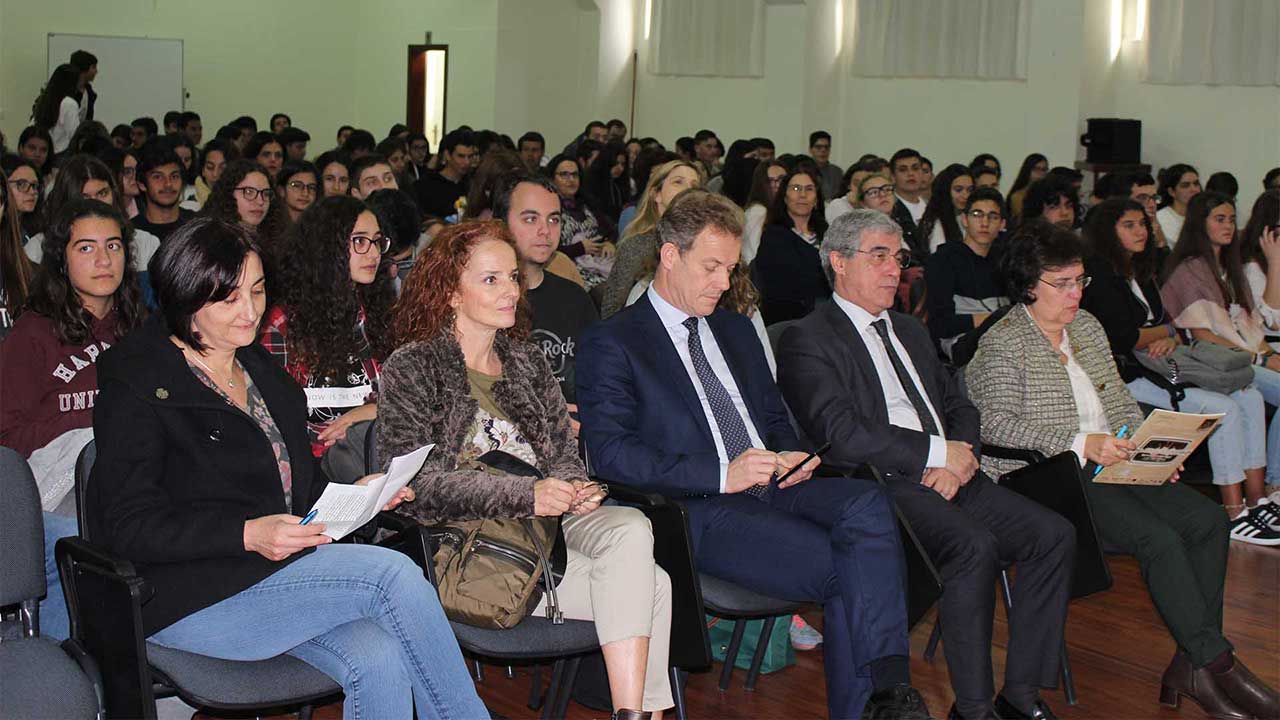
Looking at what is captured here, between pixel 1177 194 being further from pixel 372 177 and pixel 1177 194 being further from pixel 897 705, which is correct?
pixel 897 705

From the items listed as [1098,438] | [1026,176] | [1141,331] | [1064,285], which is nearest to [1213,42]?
[1026,176]

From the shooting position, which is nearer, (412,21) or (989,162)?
(989,162)

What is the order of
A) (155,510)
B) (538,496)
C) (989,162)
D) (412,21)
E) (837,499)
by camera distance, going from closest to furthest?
1. (155,510)
2. (538,496)
3. (837,499)
4. (989,162)
5. (412,21)

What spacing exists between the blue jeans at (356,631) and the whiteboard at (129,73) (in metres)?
13.1

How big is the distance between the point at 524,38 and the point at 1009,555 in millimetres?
12588

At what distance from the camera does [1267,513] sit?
5.20 meters

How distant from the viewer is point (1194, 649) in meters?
3.46

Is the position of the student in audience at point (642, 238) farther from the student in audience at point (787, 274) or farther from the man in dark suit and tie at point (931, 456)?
the student in audience at point (787, 274)

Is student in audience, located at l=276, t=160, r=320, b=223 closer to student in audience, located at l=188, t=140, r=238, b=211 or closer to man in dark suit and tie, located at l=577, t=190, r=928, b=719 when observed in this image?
student in audience, located at l=188, t=140, r=238, b=211

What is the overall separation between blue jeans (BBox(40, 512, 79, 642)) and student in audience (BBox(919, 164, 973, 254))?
17.9 ft

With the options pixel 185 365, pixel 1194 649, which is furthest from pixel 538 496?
pixel 1194 649

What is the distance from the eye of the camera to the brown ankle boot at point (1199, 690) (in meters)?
3.45

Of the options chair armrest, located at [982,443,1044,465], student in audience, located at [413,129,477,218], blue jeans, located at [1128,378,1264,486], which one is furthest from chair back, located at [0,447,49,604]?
student in audience, located at [413,129,477,218]

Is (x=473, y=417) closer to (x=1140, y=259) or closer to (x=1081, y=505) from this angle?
(x=1081, y=505)
